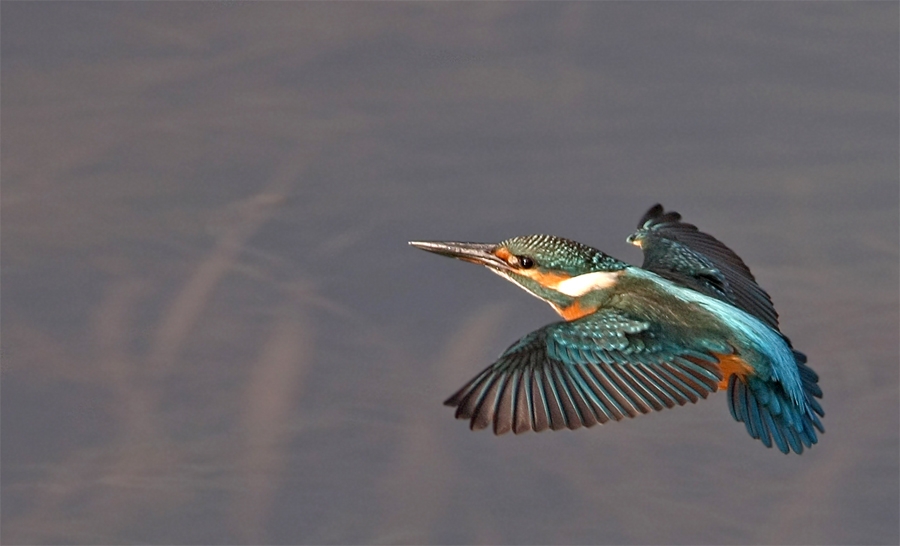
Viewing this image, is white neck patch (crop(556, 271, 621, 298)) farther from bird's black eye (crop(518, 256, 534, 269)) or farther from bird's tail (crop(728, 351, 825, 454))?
bird's tail (crop(728, 351, 825, 454))

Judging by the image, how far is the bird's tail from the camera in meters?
3.78

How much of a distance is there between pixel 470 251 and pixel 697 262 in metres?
0.68

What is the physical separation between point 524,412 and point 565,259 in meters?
0.58

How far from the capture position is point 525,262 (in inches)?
163

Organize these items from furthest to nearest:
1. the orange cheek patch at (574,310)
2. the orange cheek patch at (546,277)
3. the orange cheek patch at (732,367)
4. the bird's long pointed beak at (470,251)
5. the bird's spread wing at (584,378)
Result: the bird's long pointed beak at (470,251) < the orange cheek patch at (546,277) < the orange cheek patch at (574,310) < the orange cheek patch at (732,367) < the bird's spread wing at (584,378)

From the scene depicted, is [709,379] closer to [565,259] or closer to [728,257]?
[565,259]

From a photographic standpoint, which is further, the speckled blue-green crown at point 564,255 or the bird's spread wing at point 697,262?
the bird's spread wing at point 697,262

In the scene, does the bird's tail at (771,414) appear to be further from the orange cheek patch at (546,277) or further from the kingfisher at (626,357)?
the orange cheek patch at (546,277)

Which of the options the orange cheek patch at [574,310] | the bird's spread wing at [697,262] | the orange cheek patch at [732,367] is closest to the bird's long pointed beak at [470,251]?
the orange cheek patch at [574,310]

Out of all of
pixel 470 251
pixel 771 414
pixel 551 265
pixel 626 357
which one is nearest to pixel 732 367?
pixel 771 414

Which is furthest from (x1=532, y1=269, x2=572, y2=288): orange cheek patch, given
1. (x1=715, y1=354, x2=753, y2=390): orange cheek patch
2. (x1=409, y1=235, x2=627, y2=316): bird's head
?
(x1=715, y1=354, x2=753, y2=390): orange cheek patch

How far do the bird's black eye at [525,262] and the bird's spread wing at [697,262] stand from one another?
361mm

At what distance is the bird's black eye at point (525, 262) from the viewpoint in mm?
4117

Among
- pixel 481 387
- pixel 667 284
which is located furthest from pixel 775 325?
pixel 481 387
